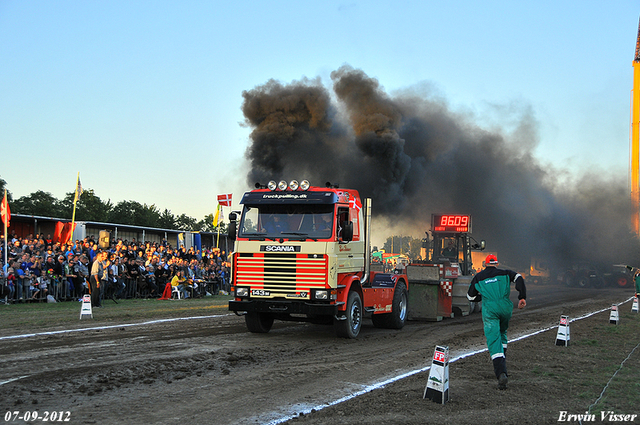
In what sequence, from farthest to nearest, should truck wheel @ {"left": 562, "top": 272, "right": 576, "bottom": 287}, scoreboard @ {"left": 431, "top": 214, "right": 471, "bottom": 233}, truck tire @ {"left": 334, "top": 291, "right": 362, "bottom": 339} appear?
1. truck wheel @ {"left": 562, "top": 272, "right": 576, "bottom": 287}
2. scoreboard @ {"left": 431, "top": 214, "right": 471, "bottom": 233}
3. truck tire @ {"left": 334, "top": 291, "right": 362, "bottom": 339}

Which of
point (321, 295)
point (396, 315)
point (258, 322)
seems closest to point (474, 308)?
point (396, 315)

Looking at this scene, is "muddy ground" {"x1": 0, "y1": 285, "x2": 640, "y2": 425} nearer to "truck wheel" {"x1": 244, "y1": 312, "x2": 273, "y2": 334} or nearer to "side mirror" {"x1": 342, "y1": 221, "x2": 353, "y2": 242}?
"truck wheel" {"x1": 244, "y1": 312, "x2": 273, "y2": 334}

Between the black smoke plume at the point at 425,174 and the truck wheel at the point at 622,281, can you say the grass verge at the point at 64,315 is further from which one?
the truck wheel at the point at 622,281

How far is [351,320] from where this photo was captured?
37.1ft

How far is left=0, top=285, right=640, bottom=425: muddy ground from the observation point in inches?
220

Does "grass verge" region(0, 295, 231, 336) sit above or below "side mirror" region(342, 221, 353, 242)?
below

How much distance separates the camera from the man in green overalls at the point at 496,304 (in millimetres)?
7008

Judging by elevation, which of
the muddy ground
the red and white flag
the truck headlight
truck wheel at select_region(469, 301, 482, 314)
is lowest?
truck wheel at select_region(469, 301, 482, 314)

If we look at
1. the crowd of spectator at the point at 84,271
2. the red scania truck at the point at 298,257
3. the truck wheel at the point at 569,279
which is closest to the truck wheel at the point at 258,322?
the red scania truck at the point at 298,257

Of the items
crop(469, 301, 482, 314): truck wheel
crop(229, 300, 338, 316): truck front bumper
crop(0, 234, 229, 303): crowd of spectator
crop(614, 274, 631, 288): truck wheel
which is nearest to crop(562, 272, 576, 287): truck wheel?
crop(614, 274, 631, 288): truck wheel

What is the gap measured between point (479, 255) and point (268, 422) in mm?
21465

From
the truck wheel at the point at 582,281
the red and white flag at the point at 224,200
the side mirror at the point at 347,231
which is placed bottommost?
the truck wheel at the point at 582,281

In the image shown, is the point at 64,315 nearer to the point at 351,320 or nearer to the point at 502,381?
the point at 351,320

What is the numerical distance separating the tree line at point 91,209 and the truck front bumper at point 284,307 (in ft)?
144
